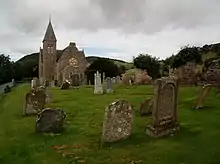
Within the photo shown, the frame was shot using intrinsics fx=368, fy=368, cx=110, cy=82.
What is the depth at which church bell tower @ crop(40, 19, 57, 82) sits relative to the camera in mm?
89688

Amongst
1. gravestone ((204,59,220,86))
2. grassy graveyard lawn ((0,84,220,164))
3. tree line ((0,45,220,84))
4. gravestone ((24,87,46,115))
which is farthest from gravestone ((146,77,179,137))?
tree line ((0,45,220,84))

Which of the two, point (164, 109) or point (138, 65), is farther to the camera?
point (138, 65)

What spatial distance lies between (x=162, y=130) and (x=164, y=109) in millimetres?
842

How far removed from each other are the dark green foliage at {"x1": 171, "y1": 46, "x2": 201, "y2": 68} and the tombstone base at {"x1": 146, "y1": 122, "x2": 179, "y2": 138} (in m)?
35.8

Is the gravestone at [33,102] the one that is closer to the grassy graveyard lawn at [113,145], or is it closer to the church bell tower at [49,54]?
the grassy graveyard lawn at [113,145]

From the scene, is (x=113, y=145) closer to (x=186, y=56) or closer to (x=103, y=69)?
(x=186, y=56)

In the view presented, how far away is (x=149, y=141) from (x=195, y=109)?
241 inches

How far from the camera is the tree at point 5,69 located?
8281 cm

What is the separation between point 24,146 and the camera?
12977mm

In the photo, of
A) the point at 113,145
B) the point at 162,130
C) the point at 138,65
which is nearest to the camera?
the point at 113,145

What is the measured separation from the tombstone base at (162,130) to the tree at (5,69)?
72452 mm

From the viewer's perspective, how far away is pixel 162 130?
1330 centimetres

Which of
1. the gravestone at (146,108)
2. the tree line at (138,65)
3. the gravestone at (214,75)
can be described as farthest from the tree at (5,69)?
the gravestone at (146,108)

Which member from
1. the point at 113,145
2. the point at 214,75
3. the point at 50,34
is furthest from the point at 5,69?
the point at 113,145
